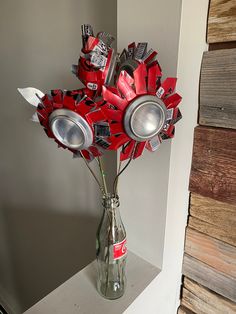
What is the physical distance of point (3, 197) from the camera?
159 cm

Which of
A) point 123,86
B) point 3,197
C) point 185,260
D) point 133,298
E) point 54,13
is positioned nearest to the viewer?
point 123,86

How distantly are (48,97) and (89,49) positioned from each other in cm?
11

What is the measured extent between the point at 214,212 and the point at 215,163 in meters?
0.14

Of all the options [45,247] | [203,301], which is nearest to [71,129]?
[203,301]

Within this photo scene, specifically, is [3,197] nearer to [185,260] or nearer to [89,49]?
[185,260]

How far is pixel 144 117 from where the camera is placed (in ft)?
1.44

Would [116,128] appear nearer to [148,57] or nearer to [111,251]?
[148,57]

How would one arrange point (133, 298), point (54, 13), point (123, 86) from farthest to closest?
1. point (54, 13)
2. point (133, 298)
3. point (123, 86)

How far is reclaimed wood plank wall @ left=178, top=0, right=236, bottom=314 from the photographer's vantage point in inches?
21.6

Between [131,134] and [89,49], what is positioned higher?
[89,49]

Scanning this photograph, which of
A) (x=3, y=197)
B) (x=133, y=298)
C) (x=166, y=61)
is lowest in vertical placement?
(x=3, y=197)

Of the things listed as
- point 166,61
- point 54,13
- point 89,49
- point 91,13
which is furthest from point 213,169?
point 54,13

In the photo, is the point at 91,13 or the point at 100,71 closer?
the point at 100,71

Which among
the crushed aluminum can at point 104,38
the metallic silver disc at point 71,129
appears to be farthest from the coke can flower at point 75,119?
the crushed aluminum can at point 104,38
